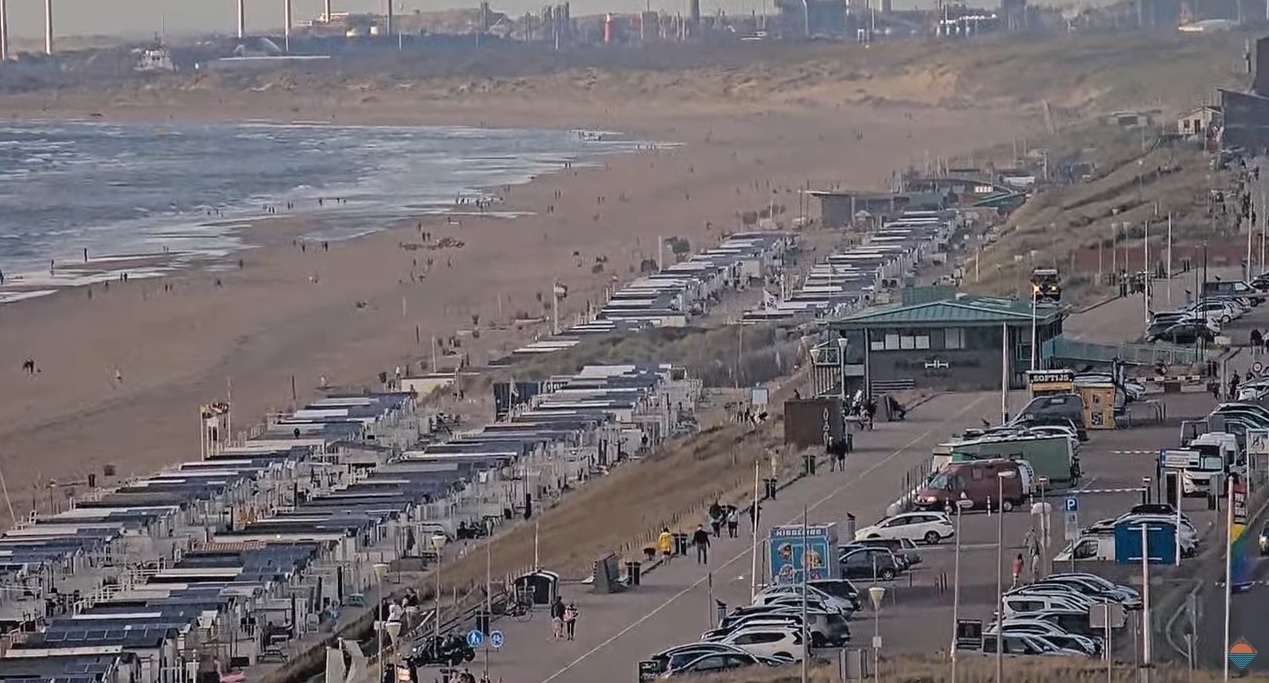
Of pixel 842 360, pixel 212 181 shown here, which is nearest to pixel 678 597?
pixel 842 360

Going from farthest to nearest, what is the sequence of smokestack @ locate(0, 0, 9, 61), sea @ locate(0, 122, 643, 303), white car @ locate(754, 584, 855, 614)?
smokestack @ locate(0, 0, 9, 61) → sea @ locate(0, 122, 643, 303) → white car @ locate(754, 584, 855, 614)

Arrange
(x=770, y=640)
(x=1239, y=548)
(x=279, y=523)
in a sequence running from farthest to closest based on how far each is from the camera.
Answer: (x=279, y=523), (x=1239, y=548), (x=770, y=640)

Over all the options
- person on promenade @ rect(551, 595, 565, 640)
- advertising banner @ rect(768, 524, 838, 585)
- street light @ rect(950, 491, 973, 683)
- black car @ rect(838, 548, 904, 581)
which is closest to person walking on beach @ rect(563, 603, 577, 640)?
person on promenade @ rect(551, 595, 565, 640)

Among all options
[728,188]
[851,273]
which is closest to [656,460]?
[851,273]

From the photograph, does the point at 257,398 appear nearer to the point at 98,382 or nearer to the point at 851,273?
the point at 98,382

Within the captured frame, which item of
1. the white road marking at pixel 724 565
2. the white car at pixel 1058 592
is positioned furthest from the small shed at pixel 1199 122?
the white car at pixel 1058 592

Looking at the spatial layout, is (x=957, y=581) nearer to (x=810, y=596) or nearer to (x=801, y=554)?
(x=810, y=596)

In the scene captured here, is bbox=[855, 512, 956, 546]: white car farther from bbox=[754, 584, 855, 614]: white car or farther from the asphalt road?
Answer: bbox=[754, 584, 855, 614]: white car
